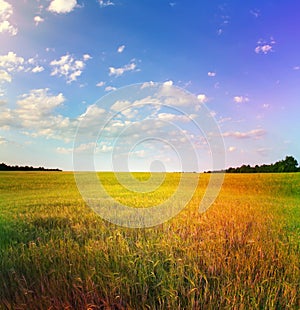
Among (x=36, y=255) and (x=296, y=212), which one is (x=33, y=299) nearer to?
(x=36, y=255)

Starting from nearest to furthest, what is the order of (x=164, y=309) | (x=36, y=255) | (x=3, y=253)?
(x=164, y=309) → (x=36, y=255) → (x=3, y=253)

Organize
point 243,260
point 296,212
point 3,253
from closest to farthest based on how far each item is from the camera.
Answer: point 243,260
point 3,253
point 296,212

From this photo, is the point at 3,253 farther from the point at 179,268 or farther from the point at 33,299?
the point at 179,268

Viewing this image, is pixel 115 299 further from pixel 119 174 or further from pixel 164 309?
pixel 119 174

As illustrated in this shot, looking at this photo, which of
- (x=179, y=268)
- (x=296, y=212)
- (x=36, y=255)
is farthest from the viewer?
(x=296, y=212)

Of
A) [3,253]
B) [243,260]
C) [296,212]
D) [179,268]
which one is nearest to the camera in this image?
[179,268]

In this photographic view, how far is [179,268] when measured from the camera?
418 centimetres

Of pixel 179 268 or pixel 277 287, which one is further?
pixel 179 268

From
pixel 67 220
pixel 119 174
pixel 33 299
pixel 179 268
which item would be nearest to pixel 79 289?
pixel 33 299

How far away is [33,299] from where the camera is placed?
3729 millimetres

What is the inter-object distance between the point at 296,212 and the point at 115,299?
337 inches

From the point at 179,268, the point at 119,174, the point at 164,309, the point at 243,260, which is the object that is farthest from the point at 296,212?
the point at 119,174

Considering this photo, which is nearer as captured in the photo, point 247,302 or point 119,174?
point 247,302

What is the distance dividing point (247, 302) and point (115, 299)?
143 cm
